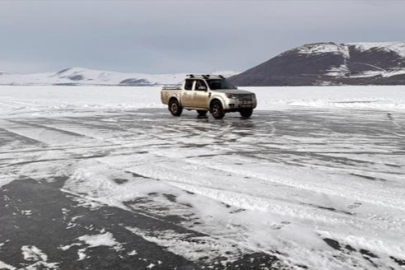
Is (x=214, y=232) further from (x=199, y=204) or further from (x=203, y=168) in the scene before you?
(x=203, y=168)

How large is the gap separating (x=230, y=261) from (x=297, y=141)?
8010 mm

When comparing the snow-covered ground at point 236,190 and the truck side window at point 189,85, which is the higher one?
the truck side window at point 189,85

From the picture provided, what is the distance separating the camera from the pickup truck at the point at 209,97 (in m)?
18.2

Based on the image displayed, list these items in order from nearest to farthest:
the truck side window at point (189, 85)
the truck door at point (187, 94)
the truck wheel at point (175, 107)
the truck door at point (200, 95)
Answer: the truck door at point (200, 95) < the truck door at point (187, 94) < the truck side window at point (189, 85) < the truck wheel at point (175, 107)

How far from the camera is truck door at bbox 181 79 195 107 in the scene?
19.7 m

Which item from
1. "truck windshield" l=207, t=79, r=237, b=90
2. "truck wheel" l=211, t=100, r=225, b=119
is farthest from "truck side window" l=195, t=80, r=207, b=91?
"truck wheel" l=211, t=100, r=225, b=119

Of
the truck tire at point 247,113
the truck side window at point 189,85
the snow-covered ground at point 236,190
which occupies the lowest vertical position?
the snow-covered ground at point 236,190

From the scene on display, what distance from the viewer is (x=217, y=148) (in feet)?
33.0

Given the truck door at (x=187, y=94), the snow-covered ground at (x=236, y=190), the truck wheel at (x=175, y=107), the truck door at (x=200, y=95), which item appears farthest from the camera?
the truck wheel at (x=175, y=107)

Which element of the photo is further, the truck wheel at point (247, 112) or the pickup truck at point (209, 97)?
the truck wheel at point (247, 112)

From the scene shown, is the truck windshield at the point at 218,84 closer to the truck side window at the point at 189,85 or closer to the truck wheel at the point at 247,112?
the truck side window at the point at 189,85

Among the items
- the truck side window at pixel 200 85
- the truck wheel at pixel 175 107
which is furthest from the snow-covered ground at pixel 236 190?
the truck wheel at pixel 175 107

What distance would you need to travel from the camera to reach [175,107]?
20484 millimetres

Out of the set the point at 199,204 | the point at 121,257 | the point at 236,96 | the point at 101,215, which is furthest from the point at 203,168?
the point at 236,96
